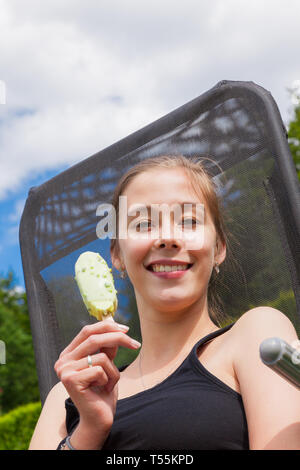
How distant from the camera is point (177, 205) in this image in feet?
5.49

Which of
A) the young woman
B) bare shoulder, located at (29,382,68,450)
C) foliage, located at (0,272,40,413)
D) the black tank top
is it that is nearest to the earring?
the young woman

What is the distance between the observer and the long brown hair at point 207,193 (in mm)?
1778

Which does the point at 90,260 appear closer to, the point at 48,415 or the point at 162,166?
the point at 162,166

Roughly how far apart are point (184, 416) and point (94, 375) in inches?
9.9

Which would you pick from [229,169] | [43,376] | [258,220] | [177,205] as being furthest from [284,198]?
[43,376]

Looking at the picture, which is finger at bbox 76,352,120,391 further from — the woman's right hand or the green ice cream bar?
the green ice cream bar

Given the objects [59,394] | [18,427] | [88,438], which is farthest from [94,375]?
[18,427]

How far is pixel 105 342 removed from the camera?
1275 mm

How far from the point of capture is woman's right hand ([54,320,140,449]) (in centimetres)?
129

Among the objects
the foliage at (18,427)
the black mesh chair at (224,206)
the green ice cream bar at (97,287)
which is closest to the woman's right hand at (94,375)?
the green ice cream bar at (97,287)

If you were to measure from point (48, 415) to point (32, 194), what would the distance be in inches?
43.8

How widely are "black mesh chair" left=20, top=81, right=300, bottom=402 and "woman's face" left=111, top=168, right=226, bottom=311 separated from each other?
0.26 metres

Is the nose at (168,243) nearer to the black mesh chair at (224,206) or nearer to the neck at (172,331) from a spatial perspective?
the neck at (172,331)

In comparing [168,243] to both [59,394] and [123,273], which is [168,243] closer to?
[123,273]
